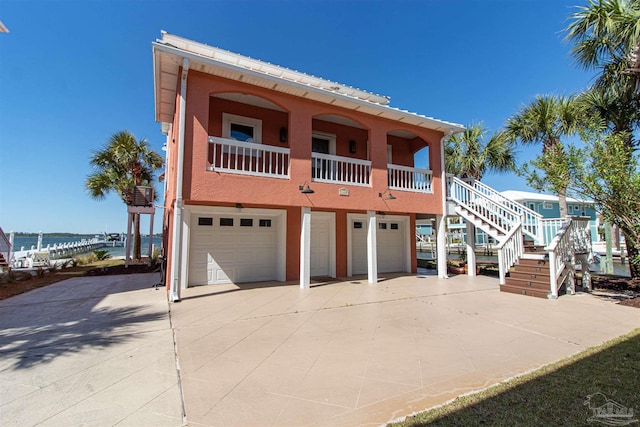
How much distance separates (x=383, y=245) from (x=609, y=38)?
984 centimetres

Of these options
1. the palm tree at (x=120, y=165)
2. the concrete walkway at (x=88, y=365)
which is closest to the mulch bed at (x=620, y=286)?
the concrete walkway at (x=88, y=365)

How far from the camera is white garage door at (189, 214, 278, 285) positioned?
9.45 m

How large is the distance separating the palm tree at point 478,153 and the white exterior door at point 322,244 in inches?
318

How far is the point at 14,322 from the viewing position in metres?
5.60

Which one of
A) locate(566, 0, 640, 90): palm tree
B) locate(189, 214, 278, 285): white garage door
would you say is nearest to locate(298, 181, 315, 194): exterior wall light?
locate(189, 214, 278, 285): white garage door

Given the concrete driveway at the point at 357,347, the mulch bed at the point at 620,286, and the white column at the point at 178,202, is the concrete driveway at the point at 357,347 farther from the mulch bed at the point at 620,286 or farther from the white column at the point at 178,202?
the mulch bed at the point at 620,286

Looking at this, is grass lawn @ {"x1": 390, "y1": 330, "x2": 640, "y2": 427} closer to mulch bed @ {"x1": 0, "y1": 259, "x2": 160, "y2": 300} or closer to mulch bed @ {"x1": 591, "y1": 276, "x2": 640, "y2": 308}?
mulch bed @ {"x1": 591, "y1": 276, "x2": 640, "y2": 308}

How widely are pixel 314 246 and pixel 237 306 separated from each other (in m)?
4.81

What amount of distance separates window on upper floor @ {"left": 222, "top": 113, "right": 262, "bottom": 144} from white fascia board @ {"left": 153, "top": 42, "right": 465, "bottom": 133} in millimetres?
2408

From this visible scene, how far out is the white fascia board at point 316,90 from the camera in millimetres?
6820

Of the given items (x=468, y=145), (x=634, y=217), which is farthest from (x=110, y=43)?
(x=634, y=217)

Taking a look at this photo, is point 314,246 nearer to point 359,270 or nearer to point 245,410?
point 359,270

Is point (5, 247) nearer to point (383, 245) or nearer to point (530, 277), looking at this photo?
point (383, 245)

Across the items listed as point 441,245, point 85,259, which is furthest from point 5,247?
point 441,245
